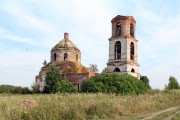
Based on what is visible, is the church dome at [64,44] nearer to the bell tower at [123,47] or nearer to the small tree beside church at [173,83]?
the bell tower at [123,47]

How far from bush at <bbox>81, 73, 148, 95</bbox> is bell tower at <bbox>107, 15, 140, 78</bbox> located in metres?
5.34

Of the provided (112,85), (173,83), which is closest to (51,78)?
(112,85)

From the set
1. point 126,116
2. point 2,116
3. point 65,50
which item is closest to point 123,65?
point 65,50

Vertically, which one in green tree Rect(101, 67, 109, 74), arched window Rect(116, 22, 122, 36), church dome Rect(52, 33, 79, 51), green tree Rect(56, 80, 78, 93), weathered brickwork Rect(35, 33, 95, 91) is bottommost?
green tree Rect(56, 80, 78, 93)

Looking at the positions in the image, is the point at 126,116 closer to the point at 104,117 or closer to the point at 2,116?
the point at 104,117

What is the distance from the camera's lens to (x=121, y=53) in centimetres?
3812

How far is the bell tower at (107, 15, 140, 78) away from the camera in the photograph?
123ft

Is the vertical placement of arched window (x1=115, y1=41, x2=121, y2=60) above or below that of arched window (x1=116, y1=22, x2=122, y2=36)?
below

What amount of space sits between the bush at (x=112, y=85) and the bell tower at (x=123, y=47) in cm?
534

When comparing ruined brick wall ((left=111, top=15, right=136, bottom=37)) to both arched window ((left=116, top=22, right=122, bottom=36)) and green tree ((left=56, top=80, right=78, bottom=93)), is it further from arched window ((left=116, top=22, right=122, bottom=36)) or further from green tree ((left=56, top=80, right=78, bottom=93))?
green tree ((left=56, top=80, right=78, bottom=93))

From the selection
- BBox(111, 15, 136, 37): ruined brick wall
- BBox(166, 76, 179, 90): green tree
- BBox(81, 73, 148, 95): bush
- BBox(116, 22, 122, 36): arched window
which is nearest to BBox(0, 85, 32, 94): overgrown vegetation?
BBox(81, 73, 148, 95): bush

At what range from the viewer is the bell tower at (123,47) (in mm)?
37594

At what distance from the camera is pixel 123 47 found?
3800 cm

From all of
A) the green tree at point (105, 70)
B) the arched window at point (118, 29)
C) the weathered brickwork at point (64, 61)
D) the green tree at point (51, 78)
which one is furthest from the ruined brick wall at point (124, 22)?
the green tree at point (51, 78)
